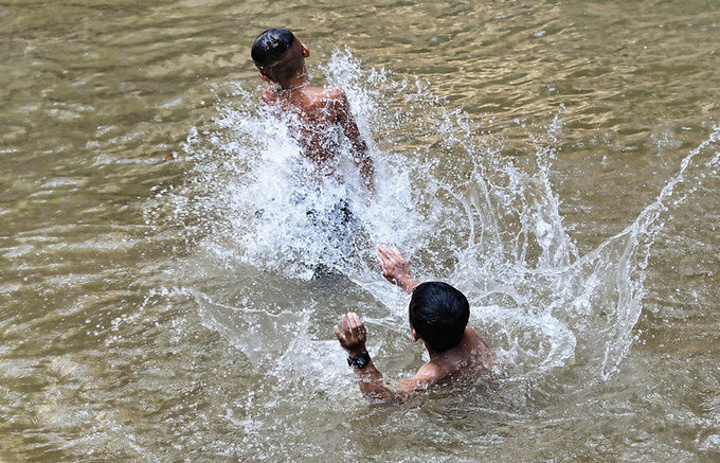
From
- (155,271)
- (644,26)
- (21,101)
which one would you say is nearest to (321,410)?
(155,271)

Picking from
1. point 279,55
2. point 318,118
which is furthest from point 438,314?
point 279,55

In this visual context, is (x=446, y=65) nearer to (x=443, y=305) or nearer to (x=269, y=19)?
(x=269, y=19)

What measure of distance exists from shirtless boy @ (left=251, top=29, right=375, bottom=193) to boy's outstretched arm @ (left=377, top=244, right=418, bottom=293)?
787 mm

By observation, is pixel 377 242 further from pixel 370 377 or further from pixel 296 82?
pixel 370 377

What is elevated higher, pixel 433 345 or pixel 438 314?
pixel 438 314

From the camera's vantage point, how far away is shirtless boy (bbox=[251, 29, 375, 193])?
422cm

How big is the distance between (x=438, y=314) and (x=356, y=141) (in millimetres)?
1587

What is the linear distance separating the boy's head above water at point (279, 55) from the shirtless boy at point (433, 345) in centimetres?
162

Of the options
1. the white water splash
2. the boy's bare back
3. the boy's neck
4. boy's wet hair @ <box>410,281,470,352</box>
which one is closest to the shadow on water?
the white water splash

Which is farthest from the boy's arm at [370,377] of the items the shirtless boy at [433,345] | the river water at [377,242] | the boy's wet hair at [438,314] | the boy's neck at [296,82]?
the boy's neck at [296,82]

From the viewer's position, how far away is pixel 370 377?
3408 mm

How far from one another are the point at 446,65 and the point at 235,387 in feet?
14.2

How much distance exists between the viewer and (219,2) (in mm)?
8812

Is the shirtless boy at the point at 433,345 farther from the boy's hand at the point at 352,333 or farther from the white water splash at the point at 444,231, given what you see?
the white water splash at the point at 444,231
